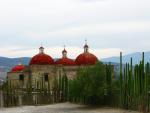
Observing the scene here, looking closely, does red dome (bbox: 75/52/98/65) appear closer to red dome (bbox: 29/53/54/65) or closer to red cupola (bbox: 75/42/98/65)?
red cupola (bbox: 75/42/98/65)

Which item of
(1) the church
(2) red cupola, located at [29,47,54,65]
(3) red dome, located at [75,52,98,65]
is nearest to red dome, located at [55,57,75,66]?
(1) the church

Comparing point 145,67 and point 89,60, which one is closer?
point 145,67

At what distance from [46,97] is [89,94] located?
13.6 meters

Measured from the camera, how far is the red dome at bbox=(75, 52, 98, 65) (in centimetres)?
6781

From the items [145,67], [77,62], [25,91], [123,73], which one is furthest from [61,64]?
[145,67]

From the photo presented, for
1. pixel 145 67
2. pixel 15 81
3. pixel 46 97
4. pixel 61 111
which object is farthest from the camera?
pixel 15 81

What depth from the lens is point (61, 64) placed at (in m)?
69.8

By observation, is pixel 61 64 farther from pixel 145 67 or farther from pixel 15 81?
pixel 145 67

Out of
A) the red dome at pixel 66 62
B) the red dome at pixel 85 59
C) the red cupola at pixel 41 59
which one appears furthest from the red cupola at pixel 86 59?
the red cupola at pixel 41 59

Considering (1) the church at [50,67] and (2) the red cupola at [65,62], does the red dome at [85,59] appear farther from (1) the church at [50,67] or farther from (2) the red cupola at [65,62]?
(2) the red cupola at [65,62]

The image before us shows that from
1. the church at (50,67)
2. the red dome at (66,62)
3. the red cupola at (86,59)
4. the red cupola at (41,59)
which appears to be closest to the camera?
the red cupola at (86,59)

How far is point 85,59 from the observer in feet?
225

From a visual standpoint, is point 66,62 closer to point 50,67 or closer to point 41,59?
point 50,67

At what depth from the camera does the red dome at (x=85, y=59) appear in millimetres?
67812
